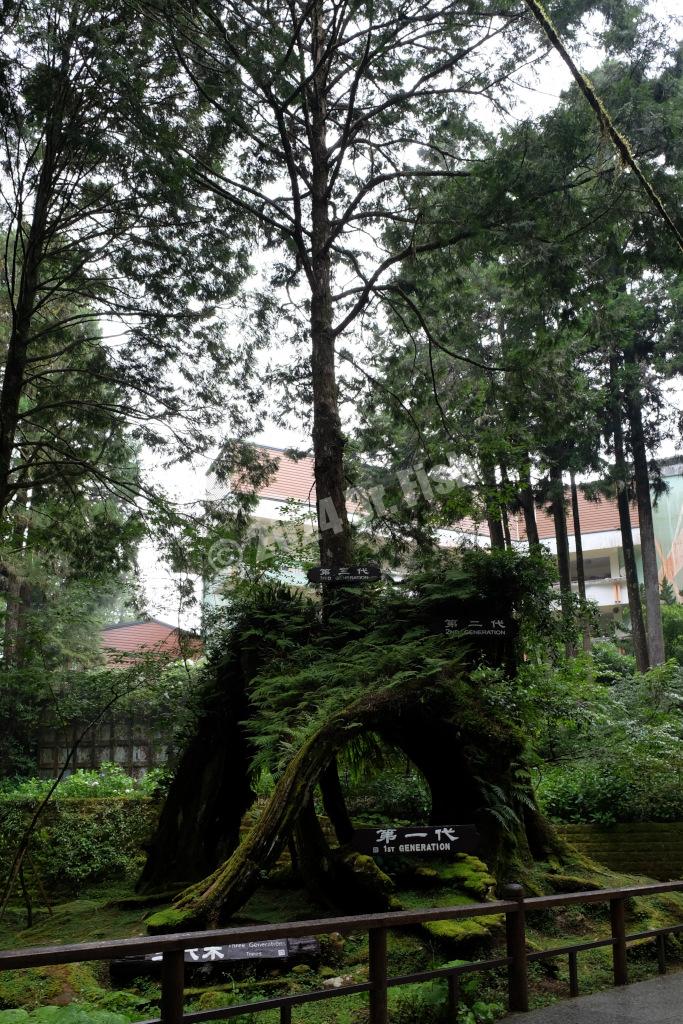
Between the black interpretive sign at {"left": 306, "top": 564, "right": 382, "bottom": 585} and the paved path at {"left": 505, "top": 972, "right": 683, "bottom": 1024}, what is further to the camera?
the black interpretive sign at {"left": 306, "top": 564, "right": 382, "bottom": 585}

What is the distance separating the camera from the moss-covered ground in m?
6.65

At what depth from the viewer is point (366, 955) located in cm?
808

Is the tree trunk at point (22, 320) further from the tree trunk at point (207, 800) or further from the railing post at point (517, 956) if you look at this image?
the railing post at point (517, 956)

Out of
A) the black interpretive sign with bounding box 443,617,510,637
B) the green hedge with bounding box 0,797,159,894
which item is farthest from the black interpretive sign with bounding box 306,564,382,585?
the green hedge with bounding box 0,797,159,894

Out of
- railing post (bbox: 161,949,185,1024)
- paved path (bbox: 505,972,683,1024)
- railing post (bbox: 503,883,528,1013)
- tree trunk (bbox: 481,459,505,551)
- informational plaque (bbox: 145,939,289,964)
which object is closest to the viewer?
railing post (bbox: 161,949,185,1024)

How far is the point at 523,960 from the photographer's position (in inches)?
235

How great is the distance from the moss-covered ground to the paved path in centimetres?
36

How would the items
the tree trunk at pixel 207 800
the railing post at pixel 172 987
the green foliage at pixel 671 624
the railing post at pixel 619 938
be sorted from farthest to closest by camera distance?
the green foliage at pixel 671 624 < the tree trunk at pixel 207 800 < the railing post at pixel 619 938 < the railing post at pixel 172 987

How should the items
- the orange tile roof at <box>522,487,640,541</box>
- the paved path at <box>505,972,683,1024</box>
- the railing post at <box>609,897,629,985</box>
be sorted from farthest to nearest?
the orange tile roof at <box>522,487,640,541</box>, the railing post at <box>609,897,629,985</box>, the paved path at <box>505,972,683,1024</box>

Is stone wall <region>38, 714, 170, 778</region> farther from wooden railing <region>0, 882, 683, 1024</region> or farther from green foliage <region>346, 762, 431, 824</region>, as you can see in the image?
wooden railing <region>0, 882, 683, 1024</region>

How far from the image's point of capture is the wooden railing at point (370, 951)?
11.9 ft

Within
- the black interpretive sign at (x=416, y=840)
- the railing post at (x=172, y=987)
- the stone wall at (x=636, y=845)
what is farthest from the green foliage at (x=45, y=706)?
the railing post at (x=172, y=987)

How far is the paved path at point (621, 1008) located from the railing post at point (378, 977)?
1263 mm

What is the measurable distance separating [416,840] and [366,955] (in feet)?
4.96
